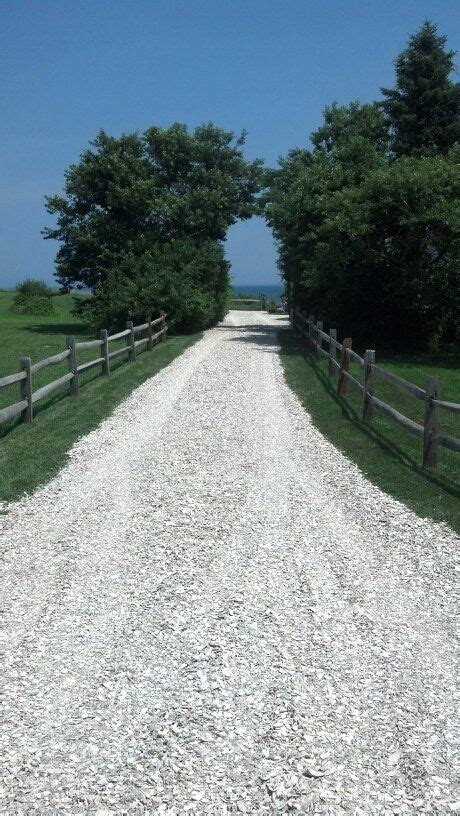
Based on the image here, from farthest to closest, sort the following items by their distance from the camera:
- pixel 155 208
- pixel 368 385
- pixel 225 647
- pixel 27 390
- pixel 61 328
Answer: pixel 61 328 → pixel 155 208 → pixel 368 385 → pixel 27 390 → pixel 225 647

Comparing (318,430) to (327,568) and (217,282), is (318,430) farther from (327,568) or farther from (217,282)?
(217,282)

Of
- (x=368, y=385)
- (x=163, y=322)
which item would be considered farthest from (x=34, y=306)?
(x=368, y=385)

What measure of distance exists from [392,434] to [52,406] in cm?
705

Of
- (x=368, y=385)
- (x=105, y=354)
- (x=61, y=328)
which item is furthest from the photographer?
(x=61, y=328)

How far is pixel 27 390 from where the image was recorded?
1253 centimetres

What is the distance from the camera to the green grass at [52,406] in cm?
994

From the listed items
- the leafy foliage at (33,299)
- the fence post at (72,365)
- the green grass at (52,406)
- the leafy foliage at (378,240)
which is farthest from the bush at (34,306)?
the fence post at (72,365)

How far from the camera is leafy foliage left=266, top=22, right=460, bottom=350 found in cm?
2298

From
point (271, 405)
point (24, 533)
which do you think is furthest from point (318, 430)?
point (24, 533)

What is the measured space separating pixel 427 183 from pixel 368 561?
18.8 m

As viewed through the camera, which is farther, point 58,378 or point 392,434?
point 58,378

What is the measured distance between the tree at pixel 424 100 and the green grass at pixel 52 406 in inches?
732

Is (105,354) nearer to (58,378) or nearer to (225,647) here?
(58,378)

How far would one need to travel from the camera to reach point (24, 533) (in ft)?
Result: 24.7
